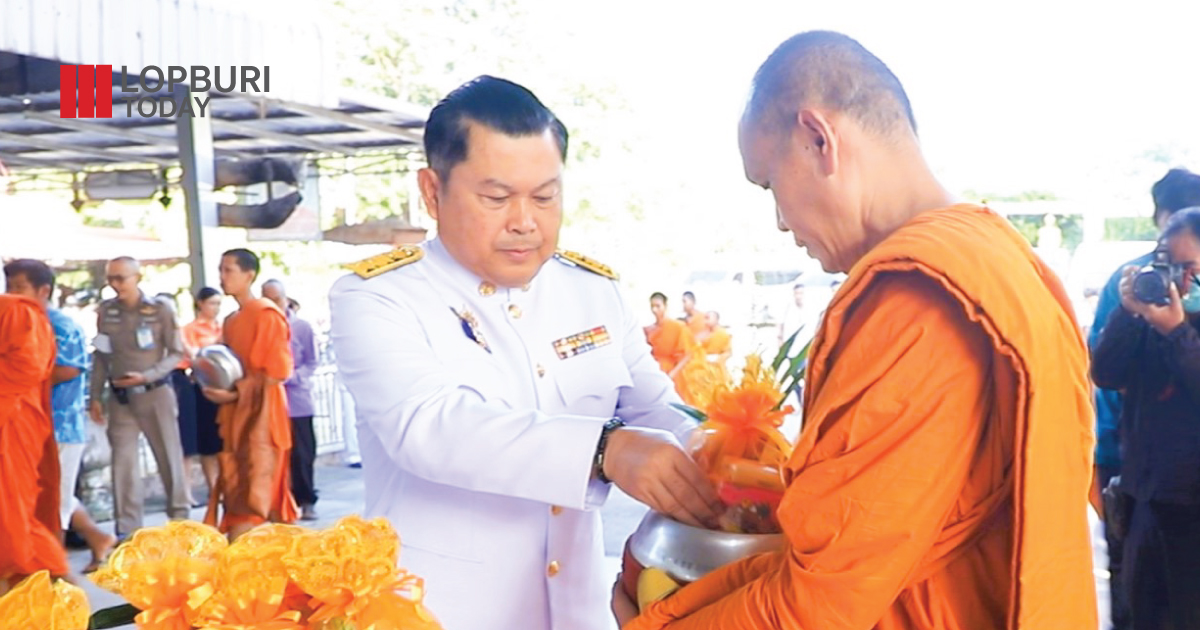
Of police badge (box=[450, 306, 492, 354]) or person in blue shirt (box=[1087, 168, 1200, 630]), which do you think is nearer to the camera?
police badge (box=[450, 306, 492, 354])

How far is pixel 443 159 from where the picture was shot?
5.09ft

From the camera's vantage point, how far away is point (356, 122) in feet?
32.5

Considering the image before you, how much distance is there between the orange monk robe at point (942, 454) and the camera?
94 cm

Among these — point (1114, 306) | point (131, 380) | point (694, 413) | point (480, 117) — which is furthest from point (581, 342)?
point (131, 380)

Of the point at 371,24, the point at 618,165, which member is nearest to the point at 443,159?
the point at 371,24

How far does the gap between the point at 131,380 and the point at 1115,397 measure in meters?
5.44

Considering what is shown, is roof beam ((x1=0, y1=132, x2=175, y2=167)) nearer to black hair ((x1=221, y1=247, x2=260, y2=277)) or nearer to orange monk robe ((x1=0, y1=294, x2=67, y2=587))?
black hair ((x1=221, y1=247, x2=260, y2=277))

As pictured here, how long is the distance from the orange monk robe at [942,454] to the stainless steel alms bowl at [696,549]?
0.12 meters

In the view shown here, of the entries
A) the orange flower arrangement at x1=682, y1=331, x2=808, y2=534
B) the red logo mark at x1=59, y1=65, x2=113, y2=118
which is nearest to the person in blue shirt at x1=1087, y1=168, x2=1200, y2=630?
the orange flower arrangement at x1=682, y1=331, x2=808, y2=534

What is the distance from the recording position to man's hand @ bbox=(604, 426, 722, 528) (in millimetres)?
1247

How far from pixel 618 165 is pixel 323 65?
1678 centimetres

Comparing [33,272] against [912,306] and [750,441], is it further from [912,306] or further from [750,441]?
[912,306]

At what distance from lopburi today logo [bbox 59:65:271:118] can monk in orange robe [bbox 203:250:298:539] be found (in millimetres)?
1153

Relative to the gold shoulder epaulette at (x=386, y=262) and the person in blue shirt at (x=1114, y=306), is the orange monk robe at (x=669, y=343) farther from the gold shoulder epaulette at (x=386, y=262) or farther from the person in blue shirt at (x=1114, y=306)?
the gold shoulder epaulette at (x=386, y=262)
